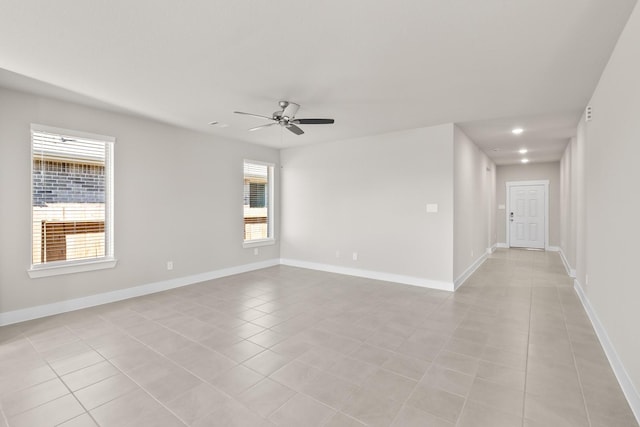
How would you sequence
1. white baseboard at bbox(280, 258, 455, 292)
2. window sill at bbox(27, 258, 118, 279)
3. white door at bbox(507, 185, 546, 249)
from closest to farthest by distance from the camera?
window sill at bbox(27, 258, 118, 279)
white baseboard at bbox(280, 258, 455, 292)
white door at bbox(507, 185, 546, 249)

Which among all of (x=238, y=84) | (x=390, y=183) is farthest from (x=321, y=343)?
(x=390, y=183)

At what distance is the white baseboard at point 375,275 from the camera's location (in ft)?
15.8

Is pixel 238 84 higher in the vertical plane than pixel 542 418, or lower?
higher

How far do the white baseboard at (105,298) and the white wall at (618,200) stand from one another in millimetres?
5218

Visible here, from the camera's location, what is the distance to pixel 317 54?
2555 mm

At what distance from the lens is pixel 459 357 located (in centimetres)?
266

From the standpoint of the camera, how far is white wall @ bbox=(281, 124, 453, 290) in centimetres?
483

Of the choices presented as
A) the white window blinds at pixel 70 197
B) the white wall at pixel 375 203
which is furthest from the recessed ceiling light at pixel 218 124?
the white wall at pixel 375 203

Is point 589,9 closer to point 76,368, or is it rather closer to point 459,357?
point 459,357

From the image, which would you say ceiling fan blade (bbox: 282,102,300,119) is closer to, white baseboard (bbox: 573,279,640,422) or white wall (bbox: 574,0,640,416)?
white wall (bbox: 574,0,640,416)

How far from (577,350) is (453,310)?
4.09ft

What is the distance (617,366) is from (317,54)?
11.1 feet

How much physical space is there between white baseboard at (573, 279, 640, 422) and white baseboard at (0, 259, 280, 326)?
5.18 m

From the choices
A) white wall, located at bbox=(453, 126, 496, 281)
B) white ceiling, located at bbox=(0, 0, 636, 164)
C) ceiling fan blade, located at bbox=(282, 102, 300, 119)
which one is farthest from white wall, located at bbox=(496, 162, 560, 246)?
ceiling fan blade, located at bbox=(282, 102, 300, 119)
